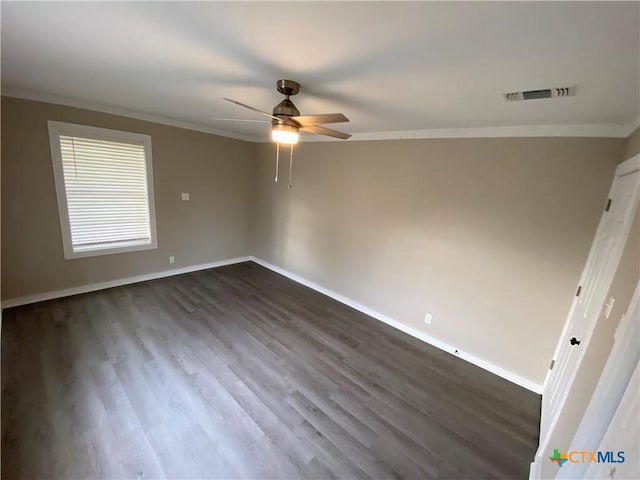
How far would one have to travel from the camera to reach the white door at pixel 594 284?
1517 millimetres

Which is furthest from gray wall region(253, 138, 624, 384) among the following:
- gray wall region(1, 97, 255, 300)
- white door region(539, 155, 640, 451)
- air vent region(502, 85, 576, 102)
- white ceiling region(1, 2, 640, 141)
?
gray wall region(1, 97, 255, 300)

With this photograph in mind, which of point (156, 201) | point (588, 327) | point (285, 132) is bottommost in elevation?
point (588, 327)

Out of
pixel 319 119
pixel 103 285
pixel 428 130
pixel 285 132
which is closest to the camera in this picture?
pixel 319 119

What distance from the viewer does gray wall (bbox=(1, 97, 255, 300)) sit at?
2.88 m

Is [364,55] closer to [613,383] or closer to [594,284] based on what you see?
[613,383]

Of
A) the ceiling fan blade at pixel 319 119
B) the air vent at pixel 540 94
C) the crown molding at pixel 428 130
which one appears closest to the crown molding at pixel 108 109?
the crown molding at pixel 428 130

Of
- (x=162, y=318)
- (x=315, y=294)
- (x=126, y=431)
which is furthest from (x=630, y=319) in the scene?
(x=162, y=318)

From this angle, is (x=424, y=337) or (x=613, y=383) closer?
(x=613, y=383)

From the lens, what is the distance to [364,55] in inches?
53.0

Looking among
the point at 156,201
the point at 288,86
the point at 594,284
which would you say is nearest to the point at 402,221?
the point at 594,284

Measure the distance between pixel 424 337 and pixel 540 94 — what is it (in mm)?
2623

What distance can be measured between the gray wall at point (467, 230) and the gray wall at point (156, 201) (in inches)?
64.5

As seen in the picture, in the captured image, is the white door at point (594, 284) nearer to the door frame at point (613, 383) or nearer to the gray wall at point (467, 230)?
the gray wall at point (467, 230)

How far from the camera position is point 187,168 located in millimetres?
4180
